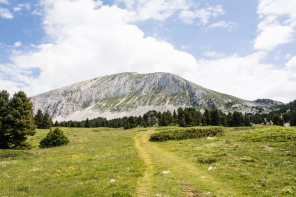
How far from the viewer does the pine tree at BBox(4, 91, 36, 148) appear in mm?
39344

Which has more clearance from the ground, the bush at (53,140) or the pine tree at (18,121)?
the pine tree at (18,121)

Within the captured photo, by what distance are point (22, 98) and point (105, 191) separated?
41.7 metres

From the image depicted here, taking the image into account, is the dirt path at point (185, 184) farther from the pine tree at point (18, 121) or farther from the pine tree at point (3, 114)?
the pine tree at point (3, 114)

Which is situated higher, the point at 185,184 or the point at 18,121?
the point at 18,121

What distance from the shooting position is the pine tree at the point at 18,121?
3934 centimetres

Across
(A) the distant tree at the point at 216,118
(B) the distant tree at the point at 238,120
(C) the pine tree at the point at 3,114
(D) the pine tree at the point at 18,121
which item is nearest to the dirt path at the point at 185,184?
(D) the pine tree at the point at 18,121

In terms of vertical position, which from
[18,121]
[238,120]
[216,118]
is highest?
[18,121]

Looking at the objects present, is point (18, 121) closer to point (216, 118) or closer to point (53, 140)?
point (53, 140)

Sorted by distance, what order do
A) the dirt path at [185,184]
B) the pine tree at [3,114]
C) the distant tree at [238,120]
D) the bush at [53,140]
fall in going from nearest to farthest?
the dirt path at [185,184] < the pine tree at [3,114] < the bush at [53,140] < the distant tree at [238,120]

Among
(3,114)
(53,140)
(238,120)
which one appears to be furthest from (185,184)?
(238,120)

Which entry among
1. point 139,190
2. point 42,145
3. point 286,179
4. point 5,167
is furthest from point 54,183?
point 42,145

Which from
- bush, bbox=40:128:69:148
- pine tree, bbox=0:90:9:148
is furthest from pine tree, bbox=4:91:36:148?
bush, bbox=40:128:69:148

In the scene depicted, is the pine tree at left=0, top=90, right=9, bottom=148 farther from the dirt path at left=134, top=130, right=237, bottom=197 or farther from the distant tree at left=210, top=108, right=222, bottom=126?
the distant tree at left=210, top=108, right=222, bottom=126

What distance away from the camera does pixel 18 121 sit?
39.4 meters
